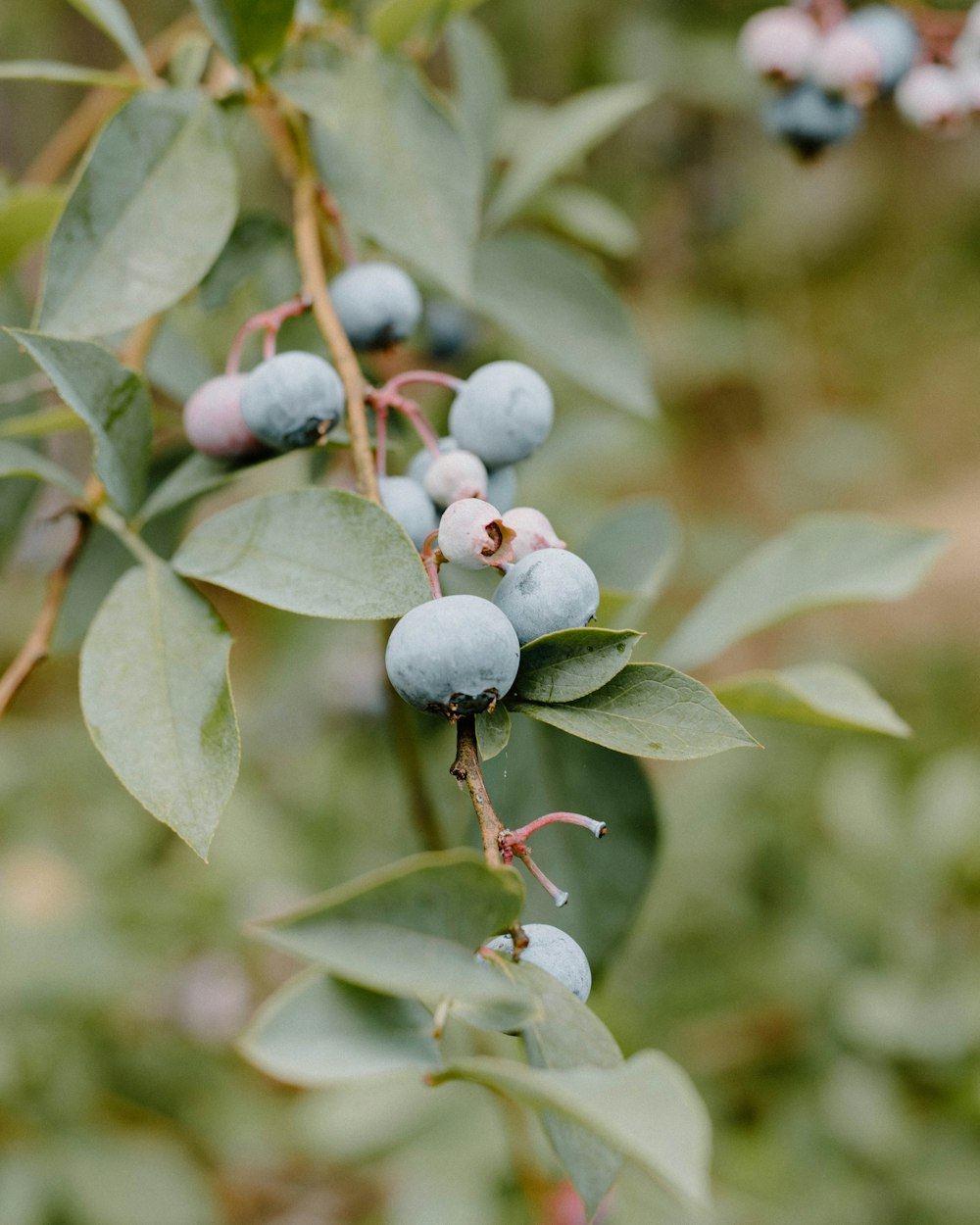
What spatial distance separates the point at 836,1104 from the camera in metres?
1.37

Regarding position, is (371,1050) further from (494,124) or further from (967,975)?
(967,975)

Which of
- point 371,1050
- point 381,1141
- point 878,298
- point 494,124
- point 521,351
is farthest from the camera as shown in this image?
point 878,298

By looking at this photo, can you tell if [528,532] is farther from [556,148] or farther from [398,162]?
[556,148]

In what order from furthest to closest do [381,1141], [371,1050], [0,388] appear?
[381,1141], [0,388], [371,1050]

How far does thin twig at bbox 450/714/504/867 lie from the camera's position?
0.41m

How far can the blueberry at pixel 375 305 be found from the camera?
0.66 m

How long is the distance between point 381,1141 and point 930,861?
0.75 metres

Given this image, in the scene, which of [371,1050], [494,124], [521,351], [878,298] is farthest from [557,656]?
[878,298]

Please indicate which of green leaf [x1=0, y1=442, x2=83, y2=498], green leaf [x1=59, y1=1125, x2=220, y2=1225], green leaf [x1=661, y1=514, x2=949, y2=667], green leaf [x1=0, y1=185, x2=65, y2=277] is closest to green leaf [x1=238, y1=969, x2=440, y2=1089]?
green leaf [x1=0, y1=442, x2=83, y2=498]

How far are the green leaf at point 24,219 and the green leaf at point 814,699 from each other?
1.72 feet

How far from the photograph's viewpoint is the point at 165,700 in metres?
0.52

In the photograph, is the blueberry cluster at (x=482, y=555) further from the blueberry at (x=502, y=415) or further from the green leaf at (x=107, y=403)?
the green leaf at (x=107, y=403)

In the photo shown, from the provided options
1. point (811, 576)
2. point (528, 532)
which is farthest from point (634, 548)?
point (528, 532)

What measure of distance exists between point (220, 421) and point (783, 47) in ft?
2.16
